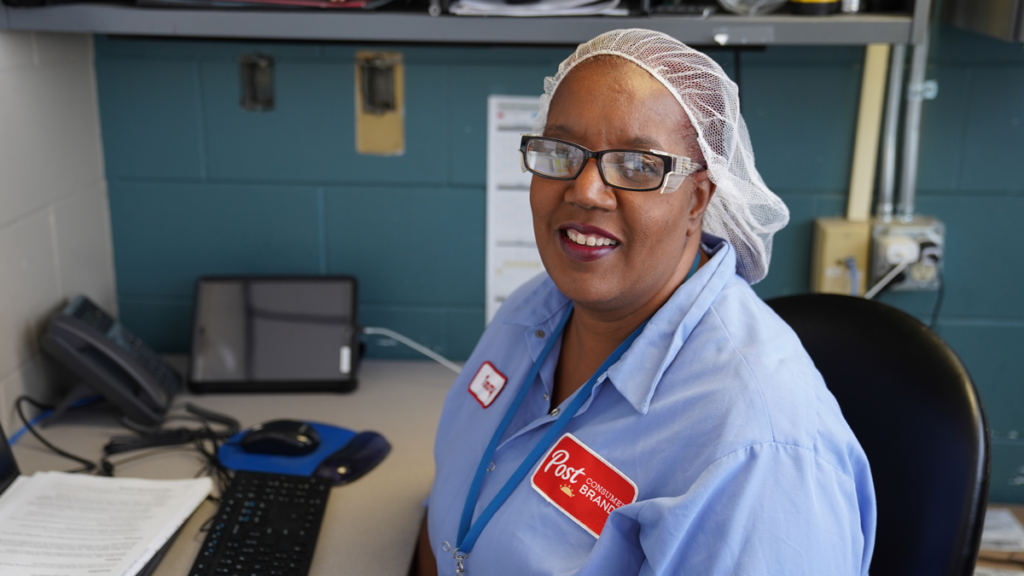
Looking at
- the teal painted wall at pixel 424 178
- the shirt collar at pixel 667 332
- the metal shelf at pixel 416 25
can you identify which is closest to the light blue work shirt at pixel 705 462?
the shirt collar at pixel 667 332

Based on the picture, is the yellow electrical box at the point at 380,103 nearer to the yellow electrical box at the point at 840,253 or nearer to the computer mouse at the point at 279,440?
the computer mouse at the point at 279,440

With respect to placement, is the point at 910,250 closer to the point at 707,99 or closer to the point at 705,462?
the point at 707,99

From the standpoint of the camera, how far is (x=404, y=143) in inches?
75.2

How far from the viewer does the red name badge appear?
1025mm

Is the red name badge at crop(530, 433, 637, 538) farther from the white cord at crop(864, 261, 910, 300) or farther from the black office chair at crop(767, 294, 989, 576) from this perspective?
the white cord at crop(864, 261, 910, 300)

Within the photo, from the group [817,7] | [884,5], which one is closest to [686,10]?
[817,7]

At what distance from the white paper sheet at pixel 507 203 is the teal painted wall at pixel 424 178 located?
1.1 inches

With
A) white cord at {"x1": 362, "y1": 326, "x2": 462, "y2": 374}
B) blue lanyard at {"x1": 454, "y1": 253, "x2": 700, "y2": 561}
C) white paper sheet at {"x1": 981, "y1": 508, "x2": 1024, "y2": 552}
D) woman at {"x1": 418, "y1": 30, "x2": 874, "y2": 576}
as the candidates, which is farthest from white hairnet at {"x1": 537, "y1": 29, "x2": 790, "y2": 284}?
white paper sheet at {"x1": 981, "y1": 508, "x2": 1024, "y2": 552}

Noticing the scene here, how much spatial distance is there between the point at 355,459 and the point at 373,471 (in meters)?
0.04

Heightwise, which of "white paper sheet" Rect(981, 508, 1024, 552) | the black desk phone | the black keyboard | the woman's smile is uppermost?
the woman's smile

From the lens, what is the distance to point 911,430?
3.64 ft

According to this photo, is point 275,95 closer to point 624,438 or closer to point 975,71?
point 624,438

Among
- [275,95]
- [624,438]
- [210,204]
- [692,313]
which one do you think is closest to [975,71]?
[692,313]

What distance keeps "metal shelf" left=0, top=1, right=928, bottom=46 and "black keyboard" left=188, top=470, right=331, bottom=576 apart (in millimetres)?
792
